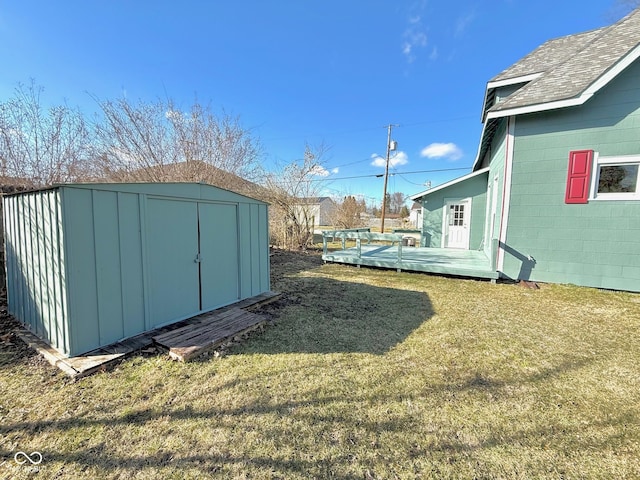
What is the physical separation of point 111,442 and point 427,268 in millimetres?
7322

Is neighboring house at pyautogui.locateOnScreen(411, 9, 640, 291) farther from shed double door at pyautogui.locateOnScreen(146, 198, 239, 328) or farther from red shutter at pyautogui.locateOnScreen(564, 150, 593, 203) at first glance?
shed double door at pyautogui.locateOnScreen(146, 198, 239, 328)

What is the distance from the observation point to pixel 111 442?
187 centimetres

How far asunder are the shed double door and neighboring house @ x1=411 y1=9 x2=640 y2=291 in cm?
671

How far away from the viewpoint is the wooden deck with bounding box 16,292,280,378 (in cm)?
268

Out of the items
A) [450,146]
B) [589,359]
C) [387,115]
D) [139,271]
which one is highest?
[450,146]

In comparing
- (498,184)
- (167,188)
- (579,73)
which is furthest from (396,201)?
(167,188)

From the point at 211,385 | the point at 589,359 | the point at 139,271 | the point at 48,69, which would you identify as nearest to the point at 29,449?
the point at 211,385

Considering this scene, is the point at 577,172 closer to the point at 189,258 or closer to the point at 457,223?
the point at 457,223

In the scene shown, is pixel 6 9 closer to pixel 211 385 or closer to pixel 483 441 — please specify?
pixel 211 385

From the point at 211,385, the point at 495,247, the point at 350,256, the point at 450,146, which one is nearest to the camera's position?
the point at 211,385

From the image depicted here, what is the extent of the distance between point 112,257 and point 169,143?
7.16m

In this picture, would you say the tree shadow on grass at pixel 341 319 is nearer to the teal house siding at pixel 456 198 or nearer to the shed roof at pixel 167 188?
the shed roof at pixel 167 188

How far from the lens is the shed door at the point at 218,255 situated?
4.11 meters

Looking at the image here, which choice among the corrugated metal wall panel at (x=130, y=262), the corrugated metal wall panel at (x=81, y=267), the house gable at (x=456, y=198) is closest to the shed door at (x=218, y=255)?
the corrugated metal wall panel at (x=130, y=262)
